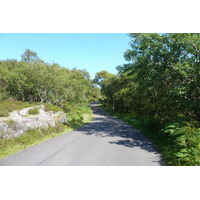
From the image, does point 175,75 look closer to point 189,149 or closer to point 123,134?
point 189,149

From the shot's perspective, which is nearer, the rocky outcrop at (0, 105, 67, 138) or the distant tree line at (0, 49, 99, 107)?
the rocky outcrop at (0, 105, 67, 138)

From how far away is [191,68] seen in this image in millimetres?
6266

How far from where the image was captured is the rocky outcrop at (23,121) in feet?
22.3

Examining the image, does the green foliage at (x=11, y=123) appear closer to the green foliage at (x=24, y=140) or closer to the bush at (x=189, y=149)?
the green foliage at (x=24, y=140)

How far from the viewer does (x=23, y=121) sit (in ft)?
25.7

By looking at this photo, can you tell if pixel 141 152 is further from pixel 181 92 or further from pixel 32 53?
pixel 32 53

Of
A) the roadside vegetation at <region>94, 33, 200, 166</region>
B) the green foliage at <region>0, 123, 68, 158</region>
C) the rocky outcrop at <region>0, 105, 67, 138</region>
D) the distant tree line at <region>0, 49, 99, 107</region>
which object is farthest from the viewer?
the distant tree line at <region>0, 49, 99, 107</region>

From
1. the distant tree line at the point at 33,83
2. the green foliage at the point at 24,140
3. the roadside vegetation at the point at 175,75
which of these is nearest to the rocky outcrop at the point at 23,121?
the green foliage at the point at 24,140

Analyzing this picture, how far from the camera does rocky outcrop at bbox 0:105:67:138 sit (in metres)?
6.79

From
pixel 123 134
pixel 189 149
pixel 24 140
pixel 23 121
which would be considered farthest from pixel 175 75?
pixel 23 121

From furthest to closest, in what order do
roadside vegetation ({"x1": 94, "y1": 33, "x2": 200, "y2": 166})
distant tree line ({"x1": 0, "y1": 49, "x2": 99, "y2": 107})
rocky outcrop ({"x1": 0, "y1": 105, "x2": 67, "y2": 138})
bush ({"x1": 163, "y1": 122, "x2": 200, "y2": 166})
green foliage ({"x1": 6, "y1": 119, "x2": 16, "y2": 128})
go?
distant tree line ({"x1": 0, "y1": 49, "x2": 99, "y2": 107}) < green foliage ({"x1": 6, "y1": 119, "x2": 16, "y2": 128}) < rocky outcrop ({"x1": 0, "y1": 105, "x2": 67, "y2": 138}) < roadside vegetation ({"x1": 94, "y1": 33, "x2": 200, "y2": 166}) < bush ({"x1": 163, "y1": 122, "x2": 200, "y2": 166})

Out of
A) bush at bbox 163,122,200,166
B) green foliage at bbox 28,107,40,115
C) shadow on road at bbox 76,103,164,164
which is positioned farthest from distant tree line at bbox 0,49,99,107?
bush at bbox 163,122,200,166

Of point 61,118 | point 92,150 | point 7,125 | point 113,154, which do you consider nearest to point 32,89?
point 61,118

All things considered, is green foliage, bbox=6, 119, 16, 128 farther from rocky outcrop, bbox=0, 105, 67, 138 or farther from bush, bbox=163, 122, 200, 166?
bush, bbox=163, 122, 200, 166
